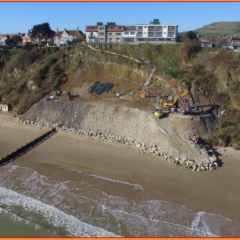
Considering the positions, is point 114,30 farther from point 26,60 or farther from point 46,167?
point 46,167

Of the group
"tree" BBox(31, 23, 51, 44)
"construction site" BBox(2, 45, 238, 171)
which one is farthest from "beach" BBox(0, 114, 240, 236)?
"tree" BBox(31, 23, 51, 44)

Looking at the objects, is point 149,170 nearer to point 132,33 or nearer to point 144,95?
point 144,95

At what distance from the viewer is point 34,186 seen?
711 inches

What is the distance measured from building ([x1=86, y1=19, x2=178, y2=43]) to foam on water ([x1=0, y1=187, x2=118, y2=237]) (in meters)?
35.2

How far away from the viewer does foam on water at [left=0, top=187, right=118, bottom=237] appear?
1404cm

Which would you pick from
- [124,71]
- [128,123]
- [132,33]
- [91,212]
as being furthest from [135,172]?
[132,33]

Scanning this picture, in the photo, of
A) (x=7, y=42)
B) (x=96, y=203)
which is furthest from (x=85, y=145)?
(x=7, y=42)

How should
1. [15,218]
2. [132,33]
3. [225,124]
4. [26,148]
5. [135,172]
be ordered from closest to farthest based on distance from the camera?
[15,218]
[135,172]
[26,148]
[225,124]
[132,33]

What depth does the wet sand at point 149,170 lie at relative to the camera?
53.6ft

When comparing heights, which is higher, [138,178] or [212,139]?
[212,139]

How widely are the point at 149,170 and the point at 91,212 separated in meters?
6.43

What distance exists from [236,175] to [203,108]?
10.1m

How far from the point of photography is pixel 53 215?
1538cm

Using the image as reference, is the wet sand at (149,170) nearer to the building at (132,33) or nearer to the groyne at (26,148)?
the groyne at (26,148)
